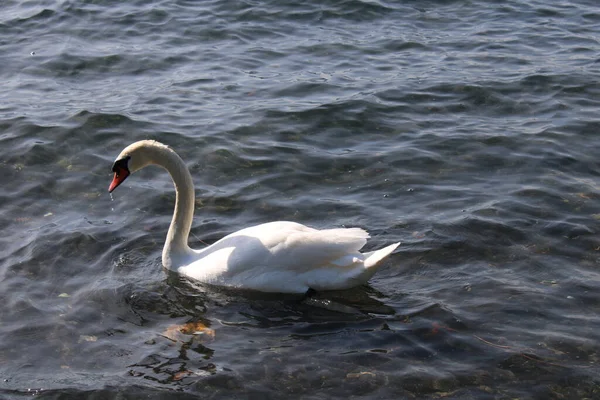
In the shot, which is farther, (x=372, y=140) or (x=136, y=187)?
(x=372, y=140)

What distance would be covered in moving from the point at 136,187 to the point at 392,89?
4279 millimetres

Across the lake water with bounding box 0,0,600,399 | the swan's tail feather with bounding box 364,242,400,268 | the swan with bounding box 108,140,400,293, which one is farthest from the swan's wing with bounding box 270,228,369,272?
the lake water with bounding box 0,0,600,399

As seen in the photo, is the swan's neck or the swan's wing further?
the swan's neck

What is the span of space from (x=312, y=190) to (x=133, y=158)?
7.77 feet

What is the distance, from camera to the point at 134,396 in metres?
6.29

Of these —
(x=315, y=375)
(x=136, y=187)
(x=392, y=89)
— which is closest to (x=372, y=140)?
(x=392, y=89)

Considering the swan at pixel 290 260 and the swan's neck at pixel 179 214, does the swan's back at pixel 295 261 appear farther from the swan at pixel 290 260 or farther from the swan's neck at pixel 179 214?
the swan's neck at pixel 179 214

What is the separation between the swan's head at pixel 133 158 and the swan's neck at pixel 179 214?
0.25 feet

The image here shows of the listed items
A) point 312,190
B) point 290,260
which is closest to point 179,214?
point 290,260

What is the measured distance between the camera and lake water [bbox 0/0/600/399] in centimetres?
666

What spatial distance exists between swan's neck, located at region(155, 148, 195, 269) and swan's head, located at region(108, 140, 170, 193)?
8cm

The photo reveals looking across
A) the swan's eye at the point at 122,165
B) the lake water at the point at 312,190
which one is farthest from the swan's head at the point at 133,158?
the lake water at the point at 312,190

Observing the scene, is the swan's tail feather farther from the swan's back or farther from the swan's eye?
the swan's eye

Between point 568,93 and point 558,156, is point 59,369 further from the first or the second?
point 568,93
